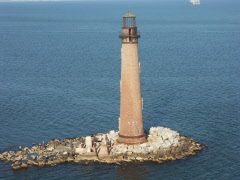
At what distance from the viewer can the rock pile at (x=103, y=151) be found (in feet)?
159

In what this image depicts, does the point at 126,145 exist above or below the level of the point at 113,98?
below

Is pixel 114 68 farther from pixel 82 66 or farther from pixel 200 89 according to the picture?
pixel 200 89

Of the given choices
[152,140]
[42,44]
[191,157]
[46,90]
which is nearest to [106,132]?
[152,140]

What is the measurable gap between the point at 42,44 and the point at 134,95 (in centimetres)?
9910

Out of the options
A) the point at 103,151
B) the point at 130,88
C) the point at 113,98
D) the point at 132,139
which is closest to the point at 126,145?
the point at 132,139

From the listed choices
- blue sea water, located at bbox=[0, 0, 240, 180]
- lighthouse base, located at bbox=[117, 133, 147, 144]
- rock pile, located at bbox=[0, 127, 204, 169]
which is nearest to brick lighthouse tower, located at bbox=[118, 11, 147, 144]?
lighthouse base, located at bbox=[117, 133, 147, 144]

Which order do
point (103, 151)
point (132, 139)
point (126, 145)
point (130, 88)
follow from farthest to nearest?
point (132, 139) → point (126, 145) → point (130, 88) → point (103, 151)

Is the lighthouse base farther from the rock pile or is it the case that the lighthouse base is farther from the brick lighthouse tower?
the rock pile

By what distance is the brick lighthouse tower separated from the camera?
159ft

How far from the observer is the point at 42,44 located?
14475cm

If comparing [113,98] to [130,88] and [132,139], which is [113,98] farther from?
[130,88]

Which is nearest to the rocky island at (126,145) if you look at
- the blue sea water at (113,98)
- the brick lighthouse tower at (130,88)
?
the brick lighthouse tower at (130,88)

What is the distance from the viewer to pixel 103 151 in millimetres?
49406

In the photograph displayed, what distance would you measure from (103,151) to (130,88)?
22.6ft
